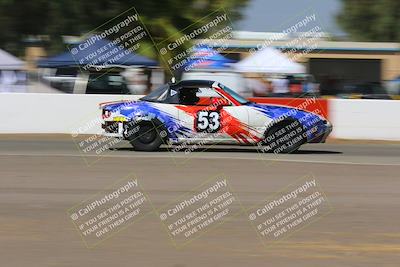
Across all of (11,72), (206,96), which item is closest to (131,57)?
(11,72)

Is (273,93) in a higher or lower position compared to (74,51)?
lower

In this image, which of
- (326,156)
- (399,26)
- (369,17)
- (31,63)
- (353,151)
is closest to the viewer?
(326,156)

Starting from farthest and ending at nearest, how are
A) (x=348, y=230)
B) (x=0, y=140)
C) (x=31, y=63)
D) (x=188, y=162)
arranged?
(x=31, y=63), (x=0, y=140), (x=188, y=162), (x=348, y=230)

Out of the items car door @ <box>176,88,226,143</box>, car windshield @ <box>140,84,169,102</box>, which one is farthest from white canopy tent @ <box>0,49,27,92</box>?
car door @ <box>176,88,226,143</box>

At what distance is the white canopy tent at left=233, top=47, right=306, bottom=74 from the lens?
29.4 meters

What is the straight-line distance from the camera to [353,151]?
16578mm

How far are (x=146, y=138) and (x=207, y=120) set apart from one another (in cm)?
131

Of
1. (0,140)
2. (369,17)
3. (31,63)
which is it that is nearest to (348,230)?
(0,140)

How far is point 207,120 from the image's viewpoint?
602 inches

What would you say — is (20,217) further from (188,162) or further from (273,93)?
(273,93)

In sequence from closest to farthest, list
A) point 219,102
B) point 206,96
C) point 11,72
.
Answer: point 219,102, point 206,96, point 11,72

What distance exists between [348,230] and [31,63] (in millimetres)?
25546

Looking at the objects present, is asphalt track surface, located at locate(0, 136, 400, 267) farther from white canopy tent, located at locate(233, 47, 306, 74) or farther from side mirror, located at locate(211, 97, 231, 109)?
white canopy tent, located at locate(233, 47, 306, 74)

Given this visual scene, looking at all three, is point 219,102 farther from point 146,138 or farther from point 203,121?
point 146,138
